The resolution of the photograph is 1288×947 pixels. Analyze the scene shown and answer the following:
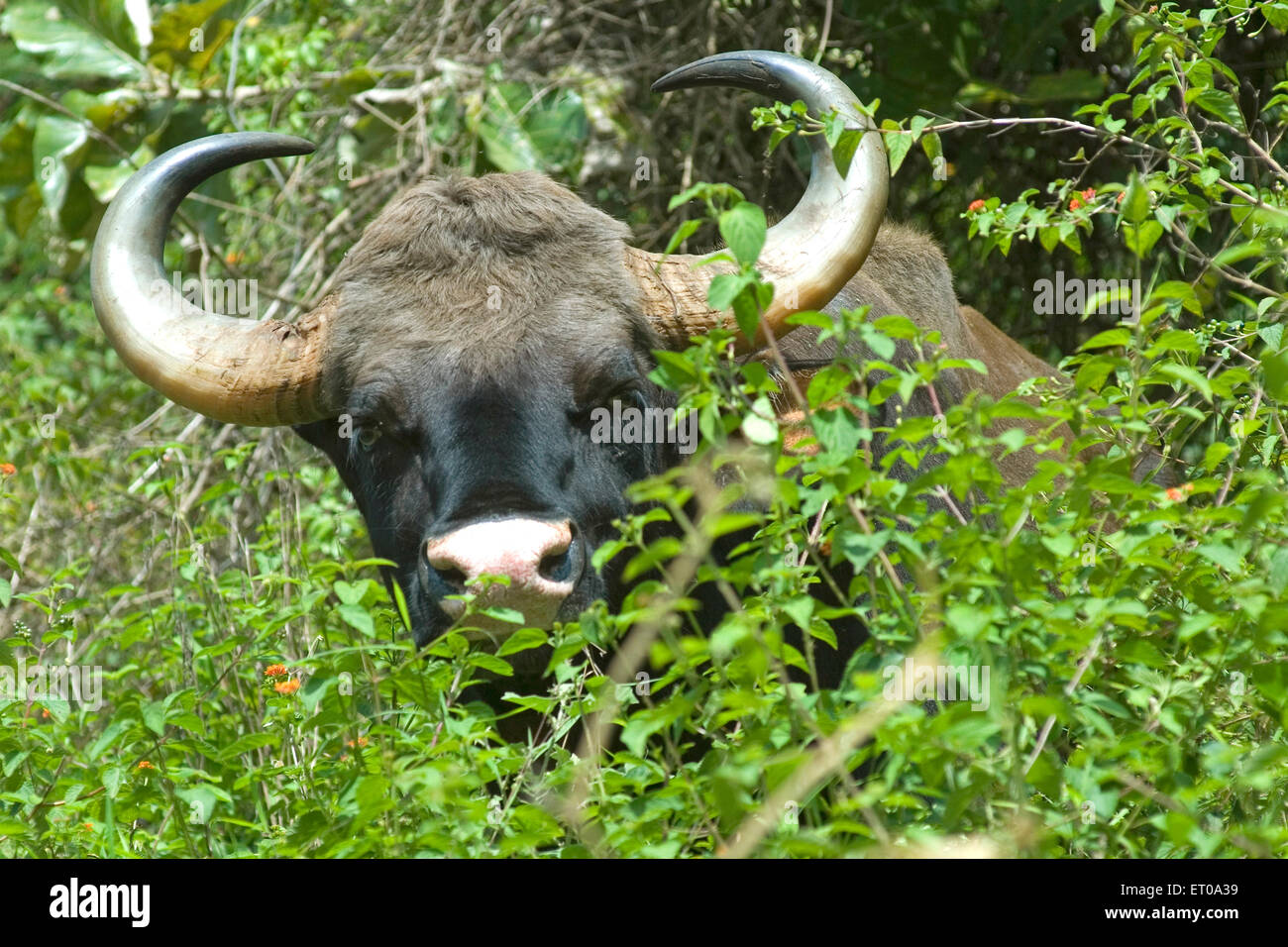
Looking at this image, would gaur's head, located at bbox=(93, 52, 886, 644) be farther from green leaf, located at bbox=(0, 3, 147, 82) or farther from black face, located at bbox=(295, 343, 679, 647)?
green leaf, located at bbox=(0, 3, 147, 82)

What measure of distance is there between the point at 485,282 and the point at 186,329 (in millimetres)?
960

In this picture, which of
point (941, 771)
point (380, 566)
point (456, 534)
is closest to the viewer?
point (941, 771)

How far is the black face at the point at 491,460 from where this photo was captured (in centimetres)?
346

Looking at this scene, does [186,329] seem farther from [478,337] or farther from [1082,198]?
[1082,198]

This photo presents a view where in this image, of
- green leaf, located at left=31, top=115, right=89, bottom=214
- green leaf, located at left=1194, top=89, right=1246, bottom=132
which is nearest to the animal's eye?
green leaf, located at left=1194, top=89, right=1246, bottom=132

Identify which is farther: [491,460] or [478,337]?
[478,337]

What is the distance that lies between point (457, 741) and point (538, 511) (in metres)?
0.87

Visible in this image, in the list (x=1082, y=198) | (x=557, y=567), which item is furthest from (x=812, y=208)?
(x=557, y=567)

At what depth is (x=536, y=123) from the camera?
22.3 feet

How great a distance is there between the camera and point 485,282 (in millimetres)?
4090

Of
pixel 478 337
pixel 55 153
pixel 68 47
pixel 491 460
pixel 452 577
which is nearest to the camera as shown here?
pixel 452 577
